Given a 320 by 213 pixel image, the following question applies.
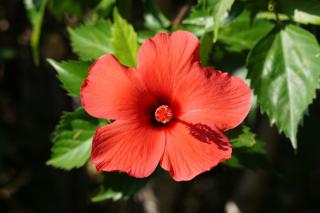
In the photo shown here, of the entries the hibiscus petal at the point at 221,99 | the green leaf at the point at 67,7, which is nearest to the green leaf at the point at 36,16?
the green leaf at the point at 67,7

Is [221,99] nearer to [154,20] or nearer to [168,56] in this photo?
[168,56]

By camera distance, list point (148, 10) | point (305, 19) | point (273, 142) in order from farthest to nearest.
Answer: point (273, 142) → point (148, 10) → point (305, 19)

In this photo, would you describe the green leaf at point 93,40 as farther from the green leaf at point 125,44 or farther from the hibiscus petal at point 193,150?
the hibiscus petal at point 193,150

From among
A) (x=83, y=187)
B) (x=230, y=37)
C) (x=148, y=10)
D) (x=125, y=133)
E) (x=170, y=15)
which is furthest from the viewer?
(x=83, y=187)

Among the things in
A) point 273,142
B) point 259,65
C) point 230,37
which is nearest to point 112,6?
point 230,37

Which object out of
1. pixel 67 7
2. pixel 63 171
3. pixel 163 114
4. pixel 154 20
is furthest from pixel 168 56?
pixel 63 171

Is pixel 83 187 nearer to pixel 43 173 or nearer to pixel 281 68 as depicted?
pixel 43 173
